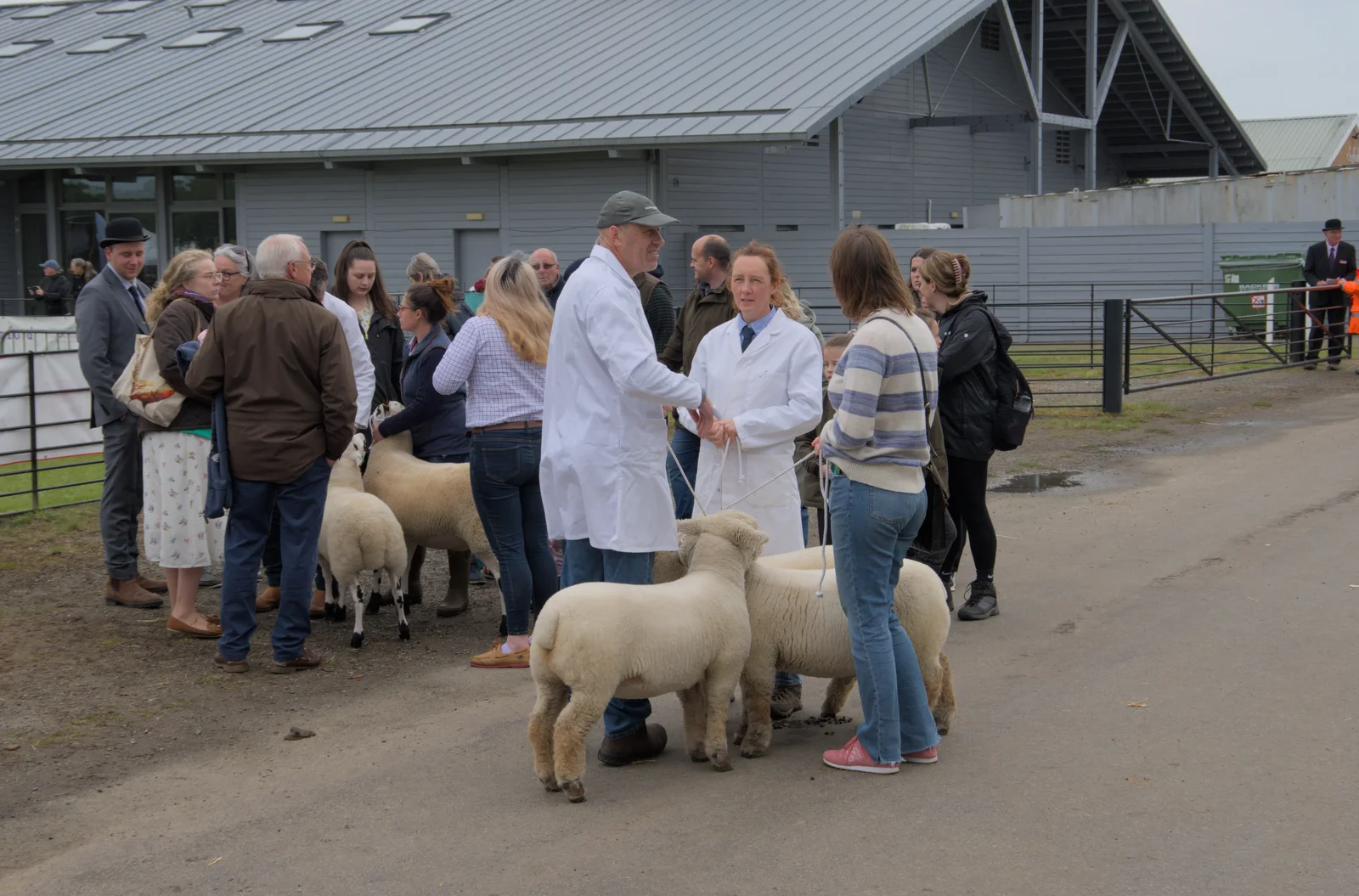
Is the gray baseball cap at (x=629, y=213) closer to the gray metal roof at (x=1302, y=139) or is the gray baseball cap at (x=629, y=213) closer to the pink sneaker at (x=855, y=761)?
the pink sneaker at (x=855, y=761)

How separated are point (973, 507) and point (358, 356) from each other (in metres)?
3.52

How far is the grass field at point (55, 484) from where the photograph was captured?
1155 cm

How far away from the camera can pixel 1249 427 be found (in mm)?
14945

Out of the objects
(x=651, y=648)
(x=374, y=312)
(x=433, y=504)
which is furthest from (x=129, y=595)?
(x=651, y=648)

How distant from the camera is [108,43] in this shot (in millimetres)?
36594

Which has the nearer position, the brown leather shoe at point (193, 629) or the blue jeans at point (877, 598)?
the blue jeans at point (877, 598)

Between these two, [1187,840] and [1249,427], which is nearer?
[1187,840]

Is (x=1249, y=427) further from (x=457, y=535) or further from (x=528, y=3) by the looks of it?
(x=528, y=3)

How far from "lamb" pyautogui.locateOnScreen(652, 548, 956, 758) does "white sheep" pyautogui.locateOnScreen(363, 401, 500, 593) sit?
7.55 feet

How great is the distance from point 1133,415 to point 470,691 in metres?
11.3

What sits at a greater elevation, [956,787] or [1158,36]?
[1158,36]

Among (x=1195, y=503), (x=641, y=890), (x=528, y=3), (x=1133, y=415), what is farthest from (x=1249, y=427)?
(x=528, y=3)

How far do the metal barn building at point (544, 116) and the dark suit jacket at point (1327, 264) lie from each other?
7.91 meters

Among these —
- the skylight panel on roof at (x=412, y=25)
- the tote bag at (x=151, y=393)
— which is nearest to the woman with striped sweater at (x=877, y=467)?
the tote bag at (x=151, y=393)
